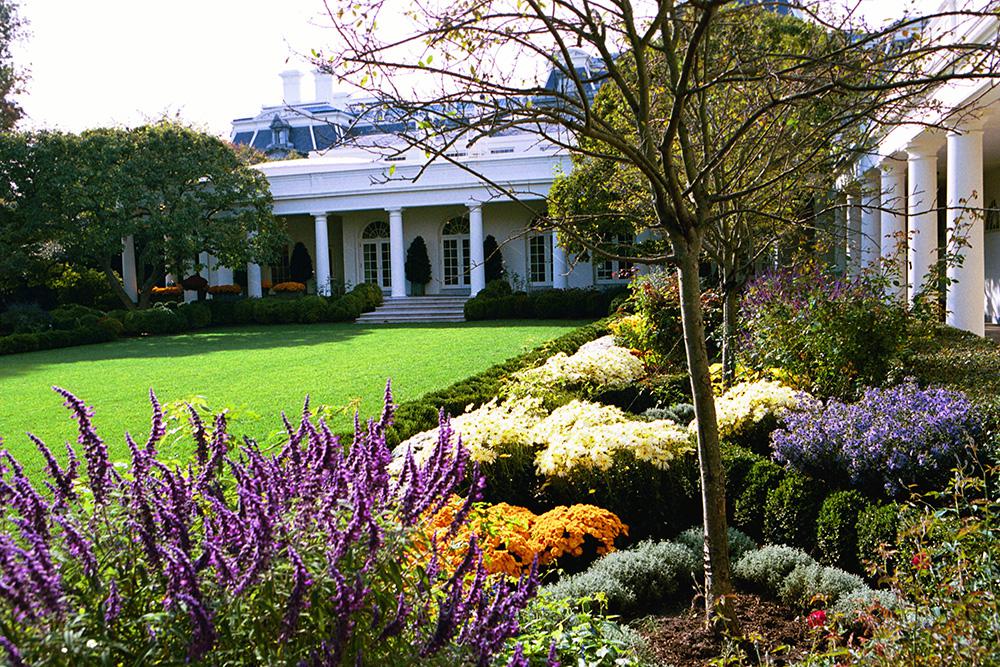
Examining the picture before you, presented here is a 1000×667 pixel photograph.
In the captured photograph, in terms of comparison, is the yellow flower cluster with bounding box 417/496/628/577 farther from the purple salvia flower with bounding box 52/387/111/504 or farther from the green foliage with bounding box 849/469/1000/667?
the purple salvia flower with bounding box 52/387/111/504

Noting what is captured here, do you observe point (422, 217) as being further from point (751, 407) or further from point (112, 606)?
point (112, 606)

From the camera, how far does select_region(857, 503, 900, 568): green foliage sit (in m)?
3.96

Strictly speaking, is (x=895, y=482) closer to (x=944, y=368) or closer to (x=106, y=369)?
(x=944, y=368)

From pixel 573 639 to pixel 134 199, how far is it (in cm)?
2372

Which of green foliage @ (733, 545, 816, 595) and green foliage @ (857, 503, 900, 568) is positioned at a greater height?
green foliage @ (857, 503, 900, 568)

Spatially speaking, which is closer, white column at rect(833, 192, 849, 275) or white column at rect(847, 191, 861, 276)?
white column at rect(833, 192, 849, 275)

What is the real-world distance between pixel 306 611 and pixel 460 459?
51 centimetres

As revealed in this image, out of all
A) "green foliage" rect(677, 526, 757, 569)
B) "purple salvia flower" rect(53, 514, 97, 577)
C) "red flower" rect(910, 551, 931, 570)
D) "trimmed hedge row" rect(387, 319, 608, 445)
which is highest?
"purple salvia flower" rect(53, 514, 97, 577)

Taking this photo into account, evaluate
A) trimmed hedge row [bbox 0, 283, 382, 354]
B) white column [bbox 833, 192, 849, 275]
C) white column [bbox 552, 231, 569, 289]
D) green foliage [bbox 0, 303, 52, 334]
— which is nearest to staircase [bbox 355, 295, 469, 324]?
trimmed hedge row [bbox 0, 283, 382, 354]

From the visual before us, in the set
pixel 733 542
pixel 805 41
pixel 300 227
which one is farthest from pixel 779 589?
pixel 300 227

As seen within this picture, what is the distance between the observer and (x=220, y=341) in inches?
773

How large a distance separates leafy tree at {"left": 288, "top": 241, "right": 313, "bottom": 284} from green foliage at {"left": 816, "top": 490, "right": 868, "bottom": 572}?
27747 millimetres

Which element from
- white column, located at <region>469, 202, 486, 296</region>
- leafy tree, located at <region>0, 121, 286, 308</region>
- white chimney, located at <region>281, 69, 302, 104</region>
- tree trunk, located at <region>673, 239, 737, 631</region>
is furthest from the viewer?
white chimney, located at <region>281, 69, 302, 104</region>

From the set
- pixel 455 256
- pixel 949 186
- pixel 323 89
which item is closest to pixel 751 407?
pixel 949 186
